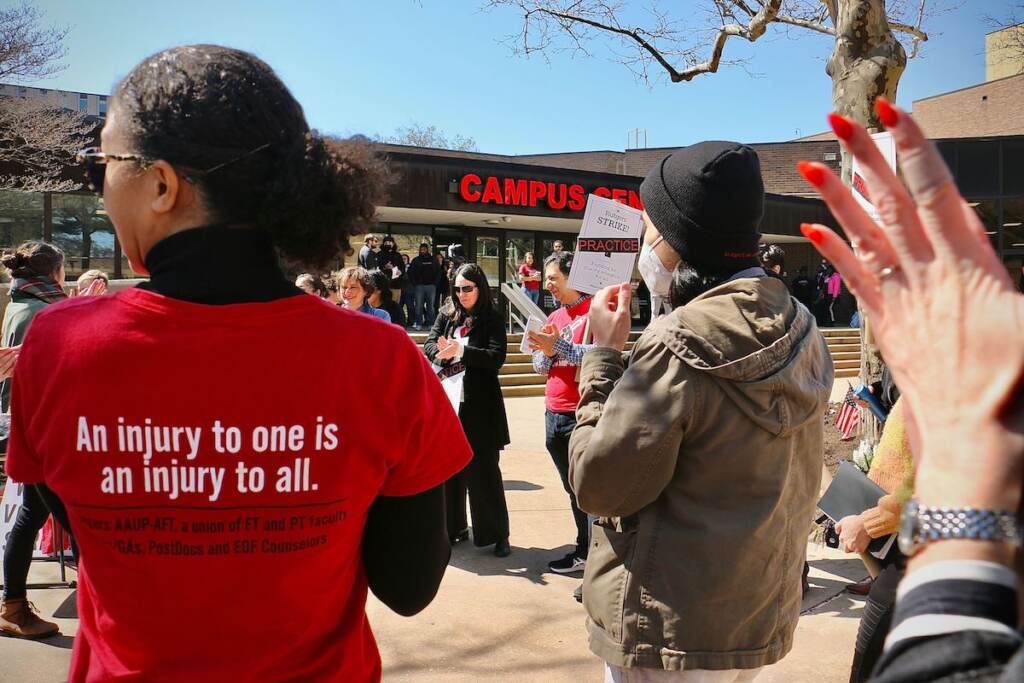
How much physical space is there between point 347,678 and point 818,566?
4.89 metres

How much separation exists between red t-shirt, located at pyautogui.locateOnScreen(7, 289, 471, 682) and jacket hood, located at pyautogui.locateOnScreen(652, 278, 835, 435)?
850 millimetres

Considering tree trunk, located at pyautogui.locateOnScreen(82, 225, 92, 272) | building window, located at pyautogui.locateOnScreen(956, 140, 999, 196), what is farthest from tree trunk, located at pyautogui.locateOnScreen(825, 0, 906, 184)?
building window, located at pyautogui.locateOnScreen(956, 140, 999, 196)

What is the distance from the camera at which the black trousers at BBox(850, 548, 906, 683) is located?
110 inches

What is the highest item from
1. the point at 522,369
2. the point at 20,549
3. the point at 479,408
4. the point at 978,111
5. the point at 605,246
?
the point at 978,111

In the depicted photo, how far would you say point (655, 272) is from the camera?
2.27 metres

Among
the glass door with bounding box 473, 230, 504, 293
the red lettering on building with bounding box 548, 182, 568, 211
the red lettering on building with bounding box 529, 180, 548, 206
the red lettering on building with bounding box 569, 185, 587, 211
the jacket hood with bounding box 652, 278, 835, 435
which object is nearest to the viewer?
the jacket hood with bounding box 652, 278, 835, 435

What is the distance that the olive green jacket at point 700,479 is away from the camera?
1.85 meters

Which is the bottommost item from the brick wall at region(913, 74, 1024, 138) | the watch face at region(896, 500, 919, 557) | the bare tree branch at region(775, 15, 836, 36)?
the watch face at region(896, 500, 919, 557)

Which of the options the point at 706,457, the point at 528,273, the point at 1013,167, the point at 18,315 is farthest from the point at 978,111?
the point at 706,457

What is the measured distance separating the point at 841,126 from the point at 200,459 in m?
1.02

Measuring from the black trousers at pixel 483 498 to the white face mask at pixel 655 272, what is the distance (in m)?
3.47

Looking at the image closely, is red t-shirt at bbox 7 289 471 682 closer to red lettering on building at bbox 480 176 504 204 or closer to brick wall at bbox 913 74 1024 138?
red lettering on building at bbox 480 176 504 204

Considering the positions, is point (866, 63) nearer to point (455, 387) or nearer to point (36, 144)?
point (455, 387)

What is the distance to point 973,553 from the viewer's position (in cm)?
75
